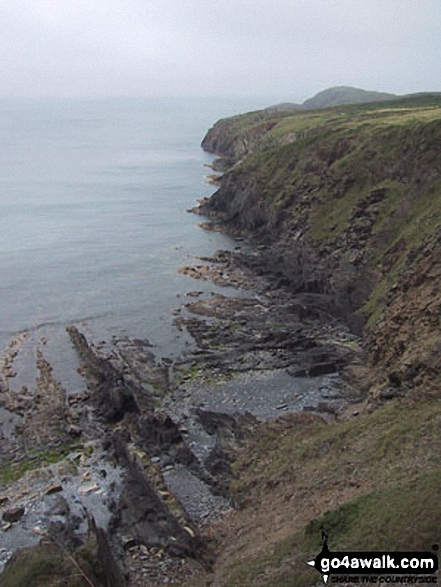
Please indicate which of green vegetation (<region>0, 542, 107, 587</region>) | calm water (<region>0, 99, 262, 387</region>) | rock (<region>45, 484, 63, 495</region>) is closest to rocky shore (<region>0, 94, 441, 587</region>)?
green vegetation (<region>0, 542, 107, 587</region>)

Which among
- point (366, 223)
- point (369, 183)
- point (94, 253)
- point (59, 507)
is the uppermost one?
point (369, 183)

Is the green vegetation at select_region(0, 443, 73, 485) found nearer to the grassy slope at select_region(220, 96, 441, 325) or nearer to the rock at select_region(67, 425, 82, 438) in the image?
the rock at select_region(67, 425, 82, 438)

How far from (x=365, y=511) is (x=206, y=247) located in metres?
67.7

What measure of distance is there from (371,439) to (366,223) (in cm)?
4177

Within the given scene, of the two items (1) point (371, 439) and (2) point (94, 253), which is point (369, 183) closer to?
(2) point (94, 253)

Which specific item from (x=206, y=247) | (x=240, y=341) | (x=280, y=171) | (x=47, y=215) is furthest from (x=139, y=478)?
(x=47, y=215)

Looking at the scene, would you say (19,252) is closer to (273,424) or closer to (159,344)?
(159,344)

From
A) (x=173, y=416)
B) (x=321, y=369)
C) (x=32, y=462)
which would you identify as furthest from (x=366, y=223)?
(x=32, y=462)

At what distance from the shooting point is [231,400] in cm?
4469

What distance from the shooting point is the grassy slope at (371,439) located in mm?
22844

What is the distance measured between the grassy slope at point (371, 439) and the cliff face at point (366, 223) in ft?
0.61

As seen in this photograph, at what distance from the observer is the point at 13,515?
107 feet

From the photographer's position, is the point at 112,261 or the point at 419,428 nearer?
the point at 419,428

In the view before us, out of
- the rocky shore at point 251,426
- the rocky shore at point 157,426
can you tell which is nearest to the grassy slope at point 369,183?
the rocky shore at point 251,426
